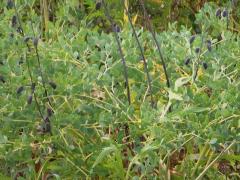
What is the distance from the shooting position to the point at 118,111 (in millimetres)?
2000

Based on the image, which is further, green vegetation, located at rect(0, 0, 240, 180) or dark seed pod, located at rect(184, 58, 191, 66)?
dark seed pod, located at rect(184, 58, 191, 66)

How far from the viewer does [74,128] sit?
207cm

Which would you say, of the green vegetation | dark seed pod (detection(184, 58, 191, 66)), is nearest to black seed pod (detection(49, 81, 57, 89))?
the green vegetation

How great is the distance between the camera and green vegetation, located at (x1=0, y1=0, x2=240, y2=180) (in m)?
1.90

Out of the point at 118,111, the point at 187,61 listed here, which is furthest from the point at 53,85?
the point at 187,61

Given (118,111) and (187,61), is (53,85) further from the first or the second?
(187,61)

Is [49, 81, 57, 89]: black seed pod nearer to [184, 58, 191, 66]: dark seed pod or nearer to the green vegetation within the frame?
the green vegetation

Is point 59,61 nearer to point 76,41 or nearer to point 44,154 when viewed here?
point 76,41

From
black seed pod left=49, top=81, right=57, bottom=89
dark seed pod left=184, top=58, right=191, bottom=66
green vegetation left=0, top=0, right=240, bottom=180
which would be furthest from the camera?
dark seed pod left=184, top=58, right=191, bottom=66

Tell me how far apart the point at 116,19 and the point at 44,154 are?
6.62 ft

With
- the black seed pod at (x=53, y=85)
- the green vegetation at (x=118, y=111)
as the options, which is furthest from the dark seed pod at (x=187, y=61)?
the black seed pod at (x=53, y=85)

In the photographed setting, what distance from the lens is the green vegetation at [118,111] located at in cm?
190

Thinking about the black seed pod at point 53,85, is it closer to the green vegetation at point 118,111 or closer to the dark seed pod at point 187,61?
the green vegetation at point 118,111

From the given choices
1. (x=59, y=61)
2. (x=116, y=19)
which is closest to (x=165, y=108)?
(x=59, y=61)
